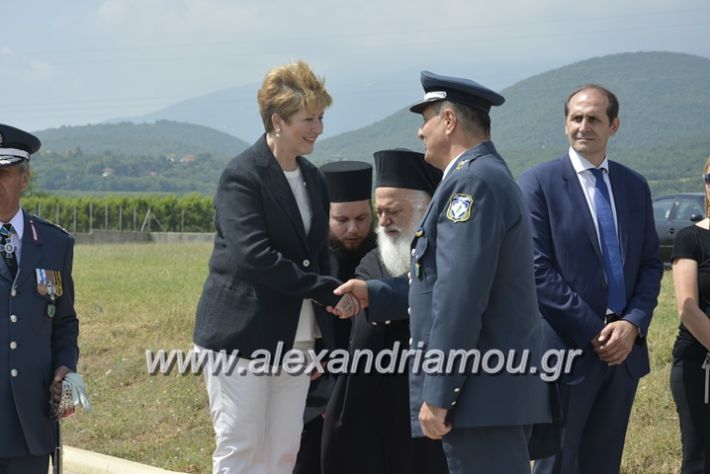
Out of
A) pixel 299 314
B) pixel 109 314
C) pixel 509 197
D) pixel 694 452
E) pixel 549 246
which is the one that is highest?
pixel 509 197

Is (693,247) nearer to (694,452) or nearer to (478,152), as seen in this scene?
(694,452)

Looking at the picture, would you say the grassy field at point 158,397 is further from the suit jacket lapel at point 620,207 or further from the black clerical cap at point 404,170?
the black clerical cap at point 404,170

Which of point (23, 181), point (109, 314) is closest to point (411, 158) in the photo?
point (23, 181)

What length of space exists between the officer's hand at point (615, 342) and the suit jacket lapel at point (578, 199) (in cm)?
33

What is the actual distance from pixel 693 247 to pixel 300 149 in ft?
6.88

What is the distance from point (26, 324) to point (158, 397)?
4918 mm

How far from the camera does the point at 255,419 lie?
457 cm

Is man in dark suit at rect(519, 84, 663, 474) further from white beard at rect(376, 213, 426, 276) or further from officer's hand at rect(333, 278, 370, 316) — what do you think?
officer's hand at rect(333, 278, 370, 316)

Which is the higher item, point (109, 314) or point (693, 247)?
point (693, 247)

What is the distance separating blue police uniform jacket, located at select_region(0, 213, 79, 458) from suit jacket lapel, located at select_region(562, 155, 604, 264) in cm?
236

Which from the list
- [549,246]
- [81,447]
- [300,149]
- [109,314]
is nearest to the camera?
[300,149]

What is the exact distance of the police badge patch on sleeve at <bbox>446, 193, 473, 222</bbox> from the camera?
3.62 m

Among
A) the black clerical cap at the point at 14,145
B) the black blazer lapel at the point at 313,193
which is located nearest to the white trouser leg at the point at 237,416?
the black blazer lapel at the point at 313,193

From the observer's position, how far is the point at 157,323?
12320 mm
